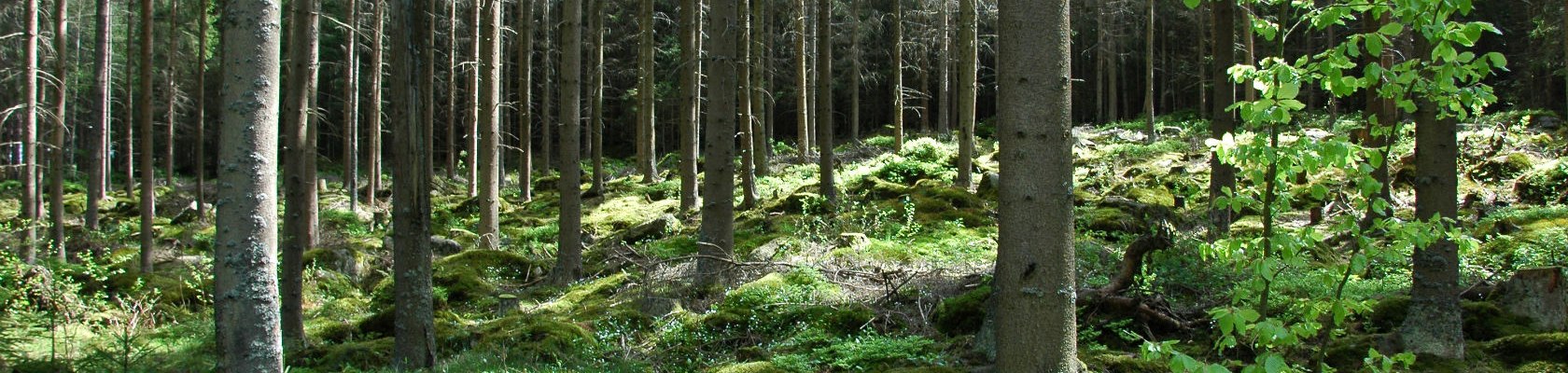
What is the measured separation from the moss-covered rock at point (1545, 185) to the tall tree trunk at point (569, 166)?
460 inches

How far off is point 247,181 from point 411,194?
1871 millimetres

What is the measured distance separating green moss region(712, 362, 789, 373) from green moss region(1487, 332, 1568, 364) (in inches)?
174

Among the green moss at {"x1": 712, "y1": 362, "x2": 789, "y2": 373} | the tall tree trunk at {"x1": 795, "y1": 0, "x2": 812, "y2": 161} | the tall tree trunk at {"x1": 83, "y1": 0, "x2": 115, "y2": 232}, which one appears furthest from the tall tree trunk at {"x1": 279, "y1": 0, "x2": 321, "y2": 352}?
the tall tree trunk at {"x1": 795, "y1": 0, "x2": 812, "y2": 161}

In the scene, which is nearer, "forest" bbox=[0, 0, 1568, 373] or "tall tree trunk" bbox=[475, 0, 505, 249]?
"forest" bbox=[0, 0, 1568, 373]

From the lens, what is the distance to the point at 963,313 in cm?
705

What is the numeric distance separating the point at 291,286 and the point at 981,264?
22.0 feet

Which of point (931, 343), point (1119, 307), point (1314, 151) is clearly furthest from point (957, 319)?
point (1314, 151)

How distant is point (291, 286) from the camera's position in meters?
8.38

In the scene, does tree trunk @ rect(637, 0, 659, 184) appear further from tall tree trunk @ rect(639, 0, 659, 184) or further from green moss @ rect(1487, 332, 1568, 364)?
green moss @ rect(1487, 332, 1568, 364)

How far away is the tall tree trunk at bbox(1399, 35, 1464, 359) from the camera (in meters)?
5.30

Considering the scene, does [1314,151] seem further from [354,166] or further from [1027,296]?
[354,166]

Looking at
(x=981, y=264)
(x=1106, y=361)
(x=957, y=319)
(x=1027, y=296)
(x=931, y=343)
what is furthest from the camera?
(x=981, y=264)

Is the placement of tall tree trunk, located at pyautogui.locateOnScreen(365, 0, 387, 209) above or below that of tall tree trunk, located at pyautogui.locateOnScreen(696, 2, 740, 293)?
above

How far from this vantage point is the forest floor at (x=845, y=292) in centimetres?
609
